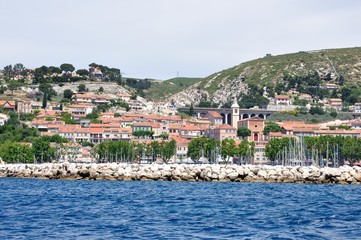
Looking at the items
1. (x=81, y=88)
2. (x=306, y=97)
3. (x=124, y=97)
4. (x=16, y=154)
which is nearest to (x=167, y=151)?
(x=16, y=154)

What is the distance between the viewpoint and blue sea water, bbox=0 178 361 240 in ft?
73.9

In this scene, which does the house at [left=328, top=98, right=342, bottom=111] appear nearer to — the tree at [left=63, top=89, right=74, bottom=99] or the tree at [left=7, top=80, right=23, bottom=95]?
the tree at [left=63, top=89, right=74, bottom=99]

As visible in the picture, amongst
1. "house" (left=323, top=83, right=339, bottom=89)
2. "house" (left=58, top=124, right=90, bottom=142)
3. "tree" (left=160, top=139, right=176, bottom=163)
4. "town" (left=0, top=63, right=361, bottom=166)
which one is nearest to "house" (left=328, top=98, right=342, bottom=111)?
"town" (left=0, top=63, right=361, bottom=166)

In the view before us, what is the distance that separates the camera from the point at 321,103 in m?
167

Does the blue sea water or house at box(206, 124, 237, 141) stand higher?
the blue sea water

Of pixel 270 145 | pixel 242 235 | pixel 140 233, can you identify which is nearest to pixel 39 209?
pixel 140 233

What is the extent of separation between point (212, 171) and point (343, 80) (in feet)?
448

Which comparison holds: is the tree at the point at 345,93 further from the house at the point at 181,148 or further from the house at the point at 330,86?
the house at the point at 181,148

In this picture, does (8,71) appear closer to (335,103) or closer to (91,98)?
(91,98)

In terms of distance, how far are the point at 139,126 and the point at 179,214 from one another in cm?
10102

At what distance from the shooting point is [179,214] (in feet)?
91.0

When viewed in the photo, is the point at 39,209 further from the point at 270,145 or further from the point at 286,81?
the point at 286,81

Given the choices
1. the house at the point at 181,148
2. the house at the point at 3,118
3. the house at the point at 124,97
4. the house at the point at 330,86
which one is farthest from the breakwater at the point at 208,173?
the house at the point at 330,86

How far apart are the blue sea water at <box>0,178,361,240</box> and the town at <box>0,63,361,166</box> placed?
49.2 m
